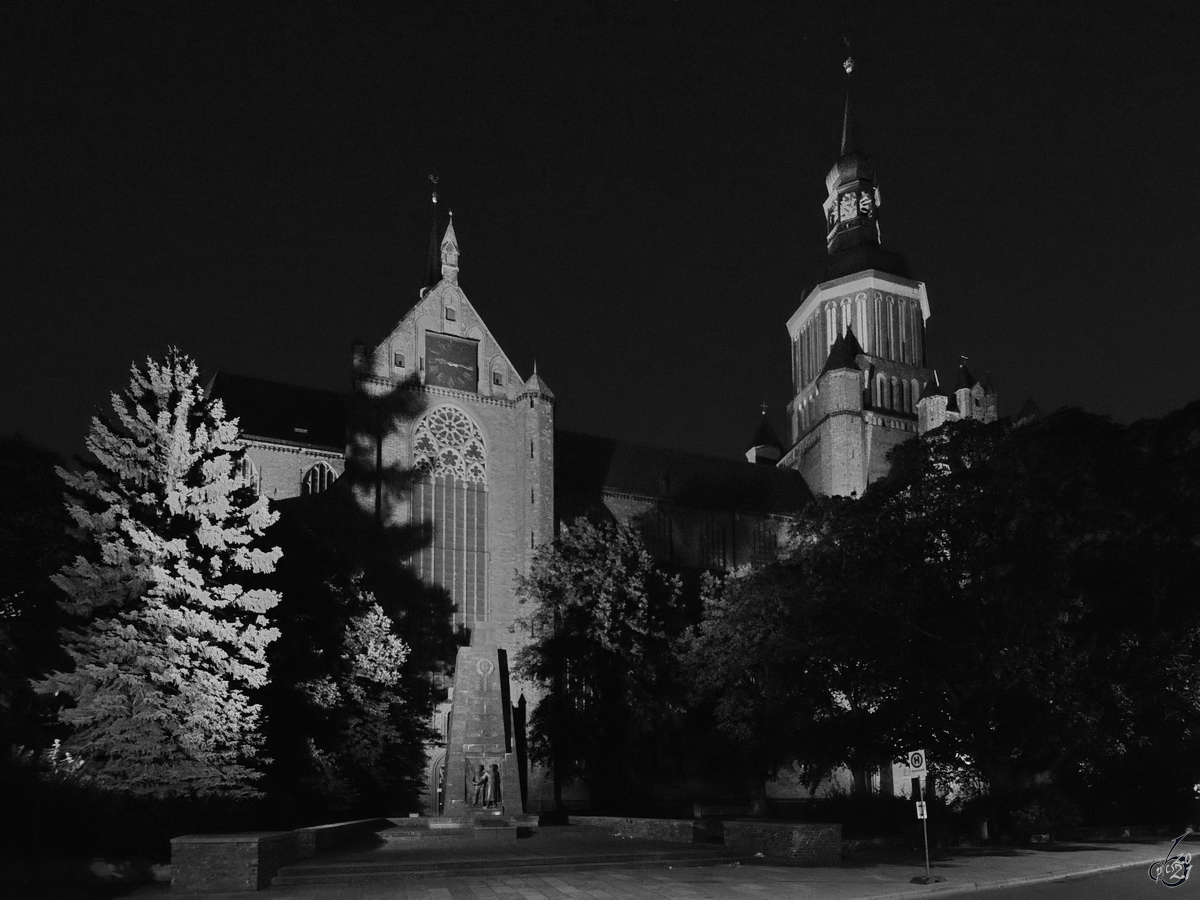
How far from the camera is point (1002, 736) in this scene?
30156mm

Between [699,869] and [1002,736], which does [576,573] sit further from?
[699,869]

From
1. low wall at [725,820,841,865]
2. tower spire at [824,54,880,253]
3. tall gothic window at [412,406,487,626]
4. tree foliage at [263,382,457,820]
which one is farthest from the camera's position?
tower spire at [824,54,880,253]

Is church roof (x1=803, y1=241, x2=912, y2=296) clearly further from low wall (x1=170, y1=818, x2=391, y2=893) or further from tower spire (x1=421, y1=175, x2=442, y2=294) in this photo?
low wall (x1=170, y1=818, x2=391, y2=893)

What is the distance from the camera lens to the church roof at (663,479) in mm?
58312

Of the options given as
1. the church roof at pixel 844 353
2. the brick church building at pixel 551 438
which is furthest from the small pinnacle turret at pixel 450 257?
the church roof at pixel 844 353

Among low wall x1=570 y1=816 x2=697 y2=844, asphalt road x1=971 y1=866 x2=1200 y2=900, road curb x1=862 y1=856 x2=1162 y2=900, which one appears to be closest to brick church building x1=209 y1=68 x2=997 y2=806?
low wall x1=570 y1=816 x2=697 y2=844

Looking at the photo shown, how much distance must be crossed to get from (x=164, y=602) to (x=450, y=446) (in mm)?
24571

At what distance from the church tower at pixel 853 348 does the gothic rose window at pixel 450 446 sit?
76.3ft

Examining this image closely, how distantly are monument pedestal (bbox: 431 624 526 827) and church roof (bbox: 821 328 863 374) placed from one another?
38794 millimetres

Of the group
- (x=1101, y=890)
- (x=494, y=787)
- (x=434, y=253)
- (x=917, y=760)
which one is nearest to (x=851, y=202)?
(x=434, y=253)

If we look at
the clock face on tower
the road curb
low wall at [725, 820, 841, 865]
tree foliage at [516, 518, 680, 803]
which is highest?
the clock face on tower

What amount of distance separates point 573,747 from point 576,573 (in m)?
6.25

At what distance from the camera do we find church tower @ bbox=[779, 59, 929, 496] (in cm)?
6731

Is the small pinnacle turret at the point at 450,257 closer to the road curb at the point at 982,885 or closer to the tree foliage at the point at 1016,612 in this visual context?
the tree foliage at the point at 1016,612
